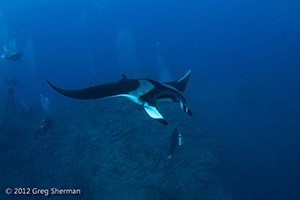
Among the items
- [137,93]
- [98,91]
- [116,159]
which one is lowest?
[116,159]

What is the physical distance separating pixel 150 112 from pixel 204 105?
18111 millimetres

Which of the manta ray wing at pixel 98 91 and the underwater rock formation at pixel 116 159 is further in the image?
the underwater rock formation at pixel 116 159

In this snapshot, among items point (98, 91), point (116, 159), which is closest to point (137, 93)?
point (98, 91)

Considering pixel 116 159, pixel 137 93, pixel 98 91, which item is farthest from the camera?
pixel 116 159

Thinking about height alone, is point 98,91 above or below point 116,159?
above

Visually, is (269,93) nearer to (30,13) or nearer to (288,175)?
(288,175)

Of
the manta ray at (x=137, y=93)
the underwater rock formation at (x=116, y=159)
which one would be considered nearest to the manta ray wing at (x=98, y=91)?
the manta ray at (x=137, y=93)

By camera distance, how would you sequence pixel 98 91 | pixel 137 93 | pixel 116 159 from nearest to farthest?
pixel 98 91 → pixel 137 93 → pixel 116 159

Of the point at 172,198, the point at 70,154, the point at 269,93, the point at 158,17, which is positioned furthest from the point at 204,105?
the point at 158,17

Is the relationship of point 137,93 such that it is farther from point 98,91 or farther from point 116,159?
point 116,159

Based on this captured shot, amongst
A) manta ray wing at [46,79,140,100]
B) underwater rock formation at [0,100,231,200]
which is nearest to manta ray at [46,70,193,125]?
manta ray wing at [46,79,140,100]

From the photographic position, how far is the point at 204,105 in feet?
62.3

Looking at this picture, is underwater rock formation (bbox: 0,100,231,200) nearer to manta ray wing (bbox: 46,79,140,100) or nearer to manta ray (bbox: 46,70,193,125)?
manta ray (bbox: 46,70,193,125)

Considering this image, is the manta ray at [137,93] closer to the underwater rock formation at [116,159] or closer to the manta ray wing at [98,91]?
the manta ray wing at [98,91]
